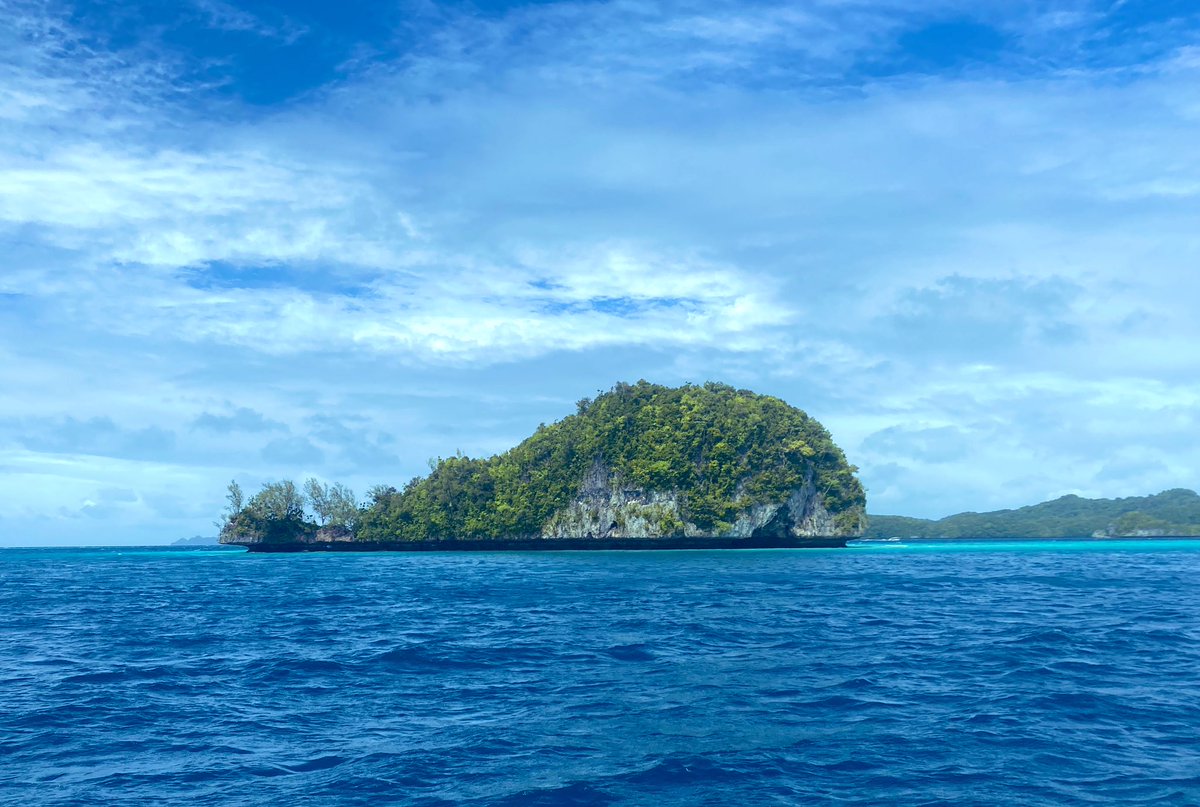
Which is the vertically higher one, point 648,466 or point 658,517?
point 648,466

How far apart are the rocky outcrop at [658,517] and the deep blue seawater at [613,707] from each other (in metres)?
122

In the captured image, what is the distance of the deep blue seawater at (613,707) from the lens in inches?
550

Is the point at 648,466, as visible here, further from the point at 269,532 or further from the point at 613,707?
the point at 613,707

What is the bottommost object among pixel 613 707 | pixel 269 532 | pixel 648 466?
pixel 613 707

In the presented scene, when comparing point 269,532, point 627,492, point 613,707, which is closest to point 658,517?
point 627,492

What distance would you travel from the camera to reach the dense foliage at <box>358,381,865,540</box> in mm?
164250

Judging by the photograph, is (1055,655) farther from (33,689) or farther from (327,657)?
(33,689)

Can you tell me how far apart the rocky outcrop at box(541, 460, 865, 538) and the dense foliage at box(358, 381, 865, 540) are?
56.8 inches

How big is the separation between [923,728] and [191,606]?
1656 inches

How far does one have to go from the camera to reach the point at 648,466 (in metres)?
165

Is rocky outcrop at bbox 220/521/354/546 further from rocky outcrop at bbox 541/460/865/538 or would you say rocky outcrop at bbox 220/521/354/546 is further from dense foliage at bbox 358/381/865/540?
rocky outcrop at bbox 541/460/865/538

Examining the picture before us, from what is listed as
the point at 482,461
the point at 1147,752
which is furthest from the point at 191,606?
the point at 482,461

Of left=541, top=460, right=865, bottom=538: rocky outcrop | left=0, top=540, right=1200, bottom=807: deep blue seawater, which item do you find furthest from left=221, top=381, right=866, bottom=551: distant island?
left=0, top=540, right=1200, bottom=807: deep blue seawater

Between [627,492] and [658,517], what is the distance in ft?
28.5
